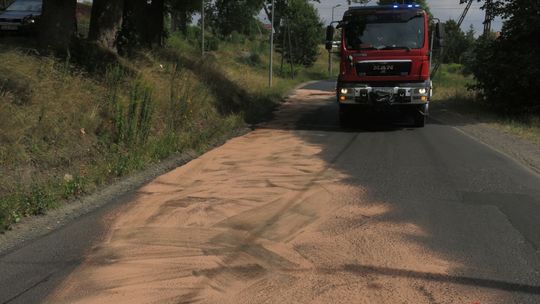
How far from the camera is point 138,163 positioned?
9047 millimetres

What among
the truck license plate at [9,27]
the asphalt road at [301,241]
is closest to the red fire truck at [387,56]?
the asphalt road at [301,241]

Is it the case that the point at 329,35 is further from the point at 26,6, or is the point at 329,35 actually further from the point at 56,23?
the point at 26,6

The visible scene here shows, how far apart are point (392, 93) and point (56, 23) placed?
328 inches

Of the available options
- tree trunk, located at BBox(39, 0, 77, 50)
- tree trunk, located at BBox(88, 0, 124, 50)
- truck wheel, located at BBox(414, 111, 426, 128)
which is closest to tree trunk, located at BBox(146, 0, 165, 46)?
tree trunk, located at BBox(88, 0, 124, 50)

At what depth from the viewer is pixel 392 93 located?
559 inches

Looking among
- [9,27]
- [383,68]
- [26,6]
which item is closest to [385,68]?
[383,68]

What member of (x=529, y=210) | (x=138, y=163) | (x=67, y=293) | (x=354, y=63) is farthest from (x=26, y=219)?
(x=354, y=63)

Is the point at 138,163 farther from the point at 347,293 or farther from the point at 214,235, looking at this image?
the point at 347,293

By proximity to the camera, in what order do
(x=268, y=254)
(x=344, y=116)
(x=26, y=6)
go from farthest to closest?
(x=26, y=6) → (x=344, y=116) → (x=268, y=254)

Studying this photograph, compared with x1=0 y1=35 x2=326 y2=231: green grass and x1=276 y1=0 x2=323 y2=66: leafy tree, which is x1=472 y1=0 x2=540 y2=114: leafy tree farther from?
x1=276 y1=0 x2=323 y2=66: leafy tree

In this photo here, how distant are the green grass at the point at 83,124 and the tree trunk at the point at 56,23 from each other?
2.10ft

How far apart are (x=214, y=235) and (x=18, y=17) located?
13223 mm

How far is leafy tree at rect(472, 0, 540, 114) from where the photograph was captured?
1812cm

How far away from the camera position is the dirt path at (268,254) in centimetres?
436
